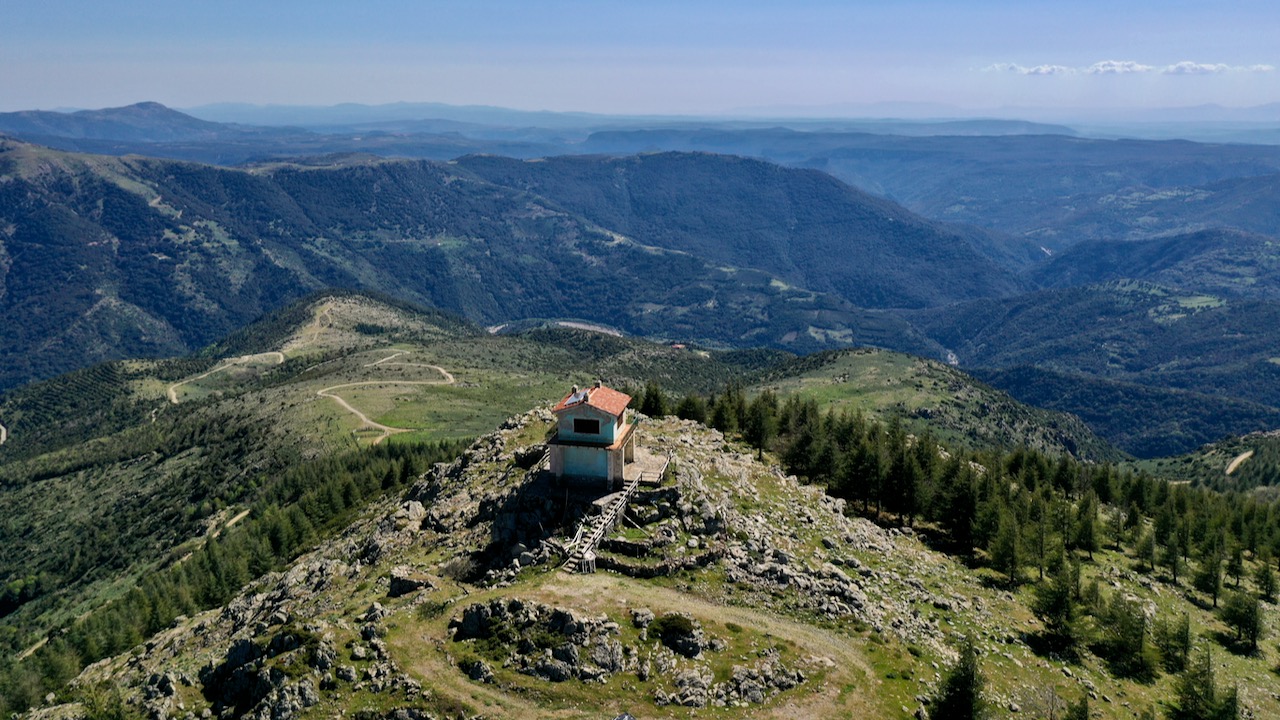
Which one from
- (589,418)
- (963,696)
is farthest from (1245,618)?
(589,418)

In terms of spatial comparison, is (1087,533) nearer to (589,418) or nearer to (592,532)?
(589,418)

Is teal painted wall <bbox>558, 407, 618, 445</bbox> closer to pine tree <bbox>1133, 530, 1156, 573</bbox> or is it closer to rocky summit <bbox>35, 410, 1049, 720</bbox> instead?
rocky summit <bbox>35, 410, 1049, 720</bbox>

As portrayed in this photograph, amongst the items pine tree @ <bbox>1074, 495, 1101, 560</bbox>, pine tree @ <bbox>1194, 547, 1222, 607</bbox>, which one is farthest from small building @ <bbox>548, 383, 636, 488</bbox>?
pine tree @ <bbox>1194, 547, 1222, 607</bbox>

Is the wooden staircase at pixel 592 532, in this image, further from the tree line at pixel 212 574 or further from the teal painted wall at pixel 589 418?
the tree line at pixel 212 574

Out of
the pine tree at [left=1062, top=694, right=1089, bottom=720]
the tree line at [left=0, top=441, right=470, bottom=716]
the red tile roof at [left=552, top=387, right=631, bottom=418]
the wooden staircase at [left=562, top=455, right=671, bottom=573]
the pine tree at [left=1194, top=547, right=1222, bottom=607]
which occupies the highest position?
the red tile roof at [left=552, top=387, right=631, bottom=418]

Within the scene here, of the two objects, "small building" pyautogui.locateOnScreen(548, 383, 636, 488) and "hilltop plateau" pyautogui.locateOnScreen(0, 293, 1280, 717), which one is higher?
"small building" pyautogui.locateOnScreen(548, 383, 636, 488)

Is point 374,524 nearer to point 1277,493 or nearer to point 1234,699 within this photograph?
point 1234,699

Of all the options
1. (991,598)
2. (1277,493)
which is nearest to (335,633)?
(991,598)

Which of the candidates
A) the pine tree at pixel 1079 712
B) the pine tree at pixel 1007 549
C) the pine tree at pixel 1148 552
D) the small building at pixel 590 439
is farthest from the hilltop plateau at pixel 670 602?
the pine tree at pixel 1079 712
